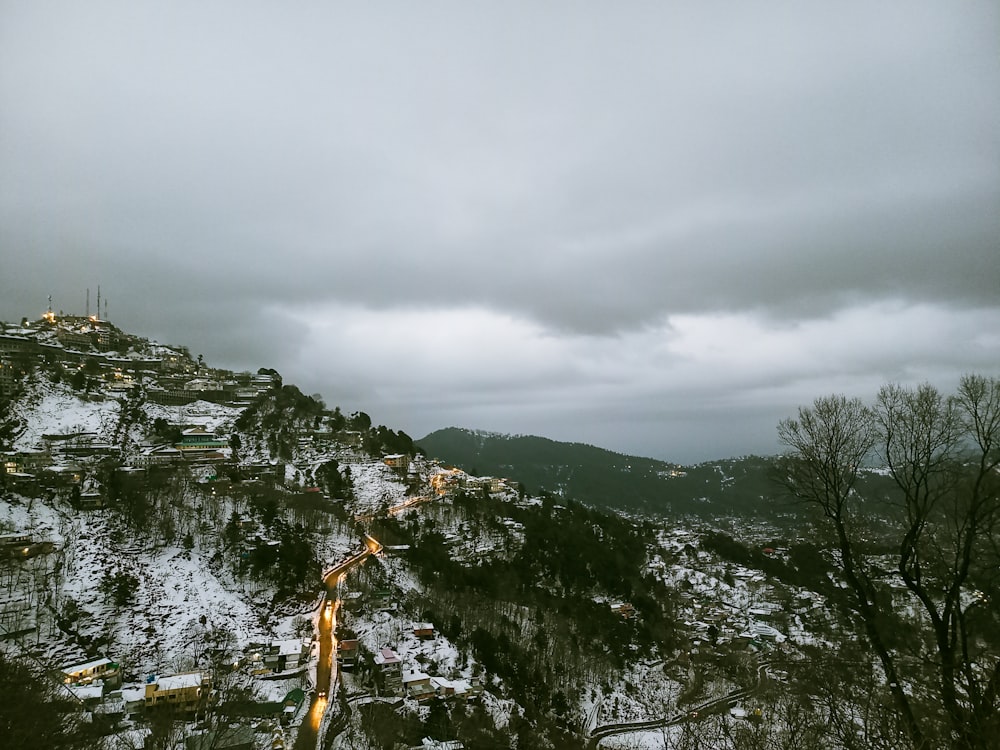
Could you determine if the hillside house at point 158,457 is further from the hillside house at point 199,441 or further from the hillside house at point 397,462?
the hillside house at point 397,462

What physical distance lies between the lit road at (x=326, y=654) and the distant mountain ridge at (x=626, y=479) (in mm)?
97724

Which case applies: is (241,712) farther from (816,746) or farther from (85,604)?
(816,746)

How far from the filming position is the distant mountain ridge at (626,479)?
148 metres

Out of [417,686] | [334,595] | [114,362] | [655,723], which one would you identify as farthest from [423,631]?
[114,362]

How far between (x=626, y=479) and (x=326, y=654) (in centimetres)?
15635

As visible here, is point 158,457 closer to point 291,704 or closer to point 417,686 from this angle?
point 291,704

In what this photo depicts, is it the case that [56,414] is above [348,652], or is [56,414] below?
above

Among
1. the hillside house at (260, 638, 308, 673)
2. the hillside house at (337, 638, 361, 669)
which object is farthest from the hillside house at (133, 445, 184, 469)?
the hillside house at (337, 638, 361, 669)

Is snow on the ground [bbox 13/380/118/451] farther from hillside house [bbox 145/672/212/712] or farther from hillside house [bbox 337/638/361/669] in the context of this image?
hillside house [bbox 337/638/361/669]

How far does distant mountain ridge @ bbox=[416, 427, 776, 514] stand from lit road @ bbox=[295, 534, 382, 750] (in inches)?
3847

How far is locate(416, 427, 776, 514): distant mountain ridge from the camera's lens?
484ft

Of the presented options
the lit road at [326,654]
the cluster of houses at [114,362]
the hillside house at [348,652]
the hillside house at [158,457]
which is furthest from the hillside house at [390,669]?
the cluster of houses at [114,362]

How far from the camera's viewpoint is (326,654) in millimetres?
27156

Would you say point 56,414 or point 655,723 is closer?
point 655,723
